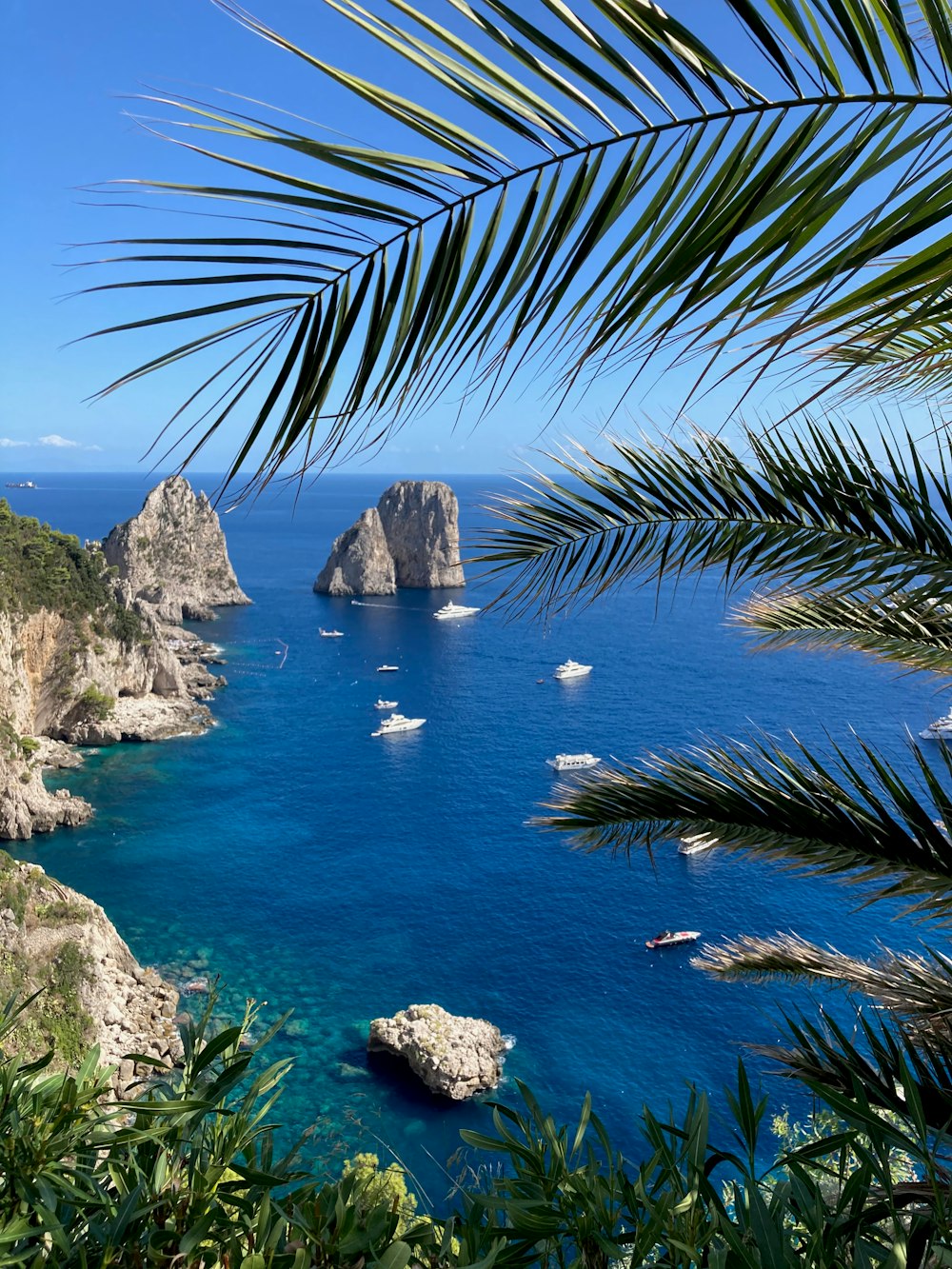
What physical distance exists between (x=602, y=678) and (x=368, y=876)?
23531 millimetres

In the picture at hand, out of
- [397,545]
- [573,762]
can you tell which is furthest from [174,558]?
[573,762]

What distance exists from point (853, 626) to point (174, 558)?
6721 cm

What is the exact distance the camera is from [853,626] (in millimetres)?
4938

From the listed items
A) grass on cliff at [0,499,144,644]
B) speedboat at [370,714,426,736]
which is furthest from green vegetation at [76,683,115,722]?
speedboat at [370,714,426,736]

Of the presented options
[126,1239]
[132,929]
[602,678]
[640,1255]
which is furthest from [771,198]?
[602,678]

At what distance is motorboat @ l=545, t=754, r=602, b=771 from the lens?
118ft

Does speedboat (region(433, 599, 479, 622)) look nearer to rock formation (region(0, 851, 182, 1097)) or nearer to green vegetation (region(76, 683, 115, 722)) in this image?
green vegetation (region(76, 683, 115, 722))

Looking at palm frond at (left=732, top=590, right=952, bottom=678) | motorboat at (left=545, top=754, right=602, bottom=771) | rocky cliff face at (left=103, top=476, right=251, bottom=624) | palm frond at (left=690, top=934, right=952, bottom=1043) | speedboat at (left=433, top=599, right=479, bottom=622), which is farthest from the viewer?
speedboat at (left=433, top=599, right=479, bottom=622)

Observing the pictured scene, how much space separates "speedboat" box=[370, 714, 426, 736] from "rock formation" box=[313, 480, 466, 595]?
1348 inches

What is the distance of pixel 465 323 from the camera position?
119 cm

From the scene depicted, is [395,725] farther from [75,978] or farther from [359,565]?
[359,565]

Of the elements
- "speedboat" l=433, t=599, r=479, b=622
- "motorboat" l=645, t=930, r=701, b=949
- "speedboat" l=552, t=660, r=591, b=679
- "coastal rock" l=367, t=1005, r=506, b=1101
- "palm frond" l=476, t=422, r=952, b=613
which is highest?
"palm frond" l=476, t=422, r=952, b=613

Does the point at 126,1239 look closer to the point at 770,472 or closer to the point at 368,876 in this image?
the point at 770,472

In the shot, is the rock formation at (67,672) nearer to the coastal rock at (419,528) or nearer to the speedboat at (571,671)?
the speedboat at (571,671)
